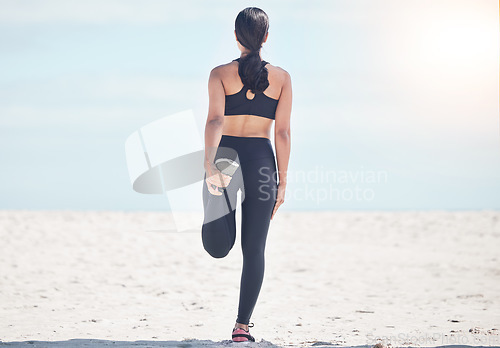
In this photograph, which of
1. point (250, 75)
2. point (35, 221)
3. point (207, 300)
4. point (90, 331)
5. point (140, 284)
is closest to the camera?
point (250, 75)

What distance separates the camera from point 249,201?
143 inches

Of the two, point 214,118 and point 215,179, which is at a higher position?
point 214,118

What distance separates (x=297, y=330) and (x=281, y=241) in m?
6.65

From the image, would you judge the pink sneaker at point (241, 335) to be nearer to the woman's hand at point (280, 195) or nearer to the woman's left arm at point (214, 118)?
the woman's hand at point (280, 195)

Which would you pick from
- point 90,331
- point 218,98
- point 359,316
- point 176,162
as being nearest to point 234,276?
point 359,316

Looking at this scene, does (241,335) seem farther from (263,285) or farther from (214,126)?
(263,285)

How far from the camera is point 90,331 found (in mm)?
4699

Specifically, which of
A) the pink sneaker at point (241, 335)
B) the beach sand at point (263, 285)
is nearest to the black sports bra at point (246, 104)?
the pink sneaker at point (241, 335)

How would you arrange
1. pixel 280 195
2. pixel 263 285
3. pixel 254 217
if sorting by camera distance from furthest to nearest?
pixel 263 285, pixel 280 195, pixel 254 217

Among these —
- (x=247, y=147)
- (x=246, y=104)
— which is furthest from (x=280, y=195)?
(x=246, y=104)

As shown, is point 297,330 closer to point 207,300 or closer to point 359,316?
point 359,316

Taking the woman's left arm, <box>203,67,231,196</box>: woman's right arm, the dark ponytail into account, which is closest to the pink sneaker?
<box>203,67,231,196</box>: woman's right arm

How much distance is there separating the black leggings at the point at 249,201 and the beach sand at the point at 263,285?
52 cm

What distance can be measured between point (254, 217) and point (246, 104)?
0.76 m
